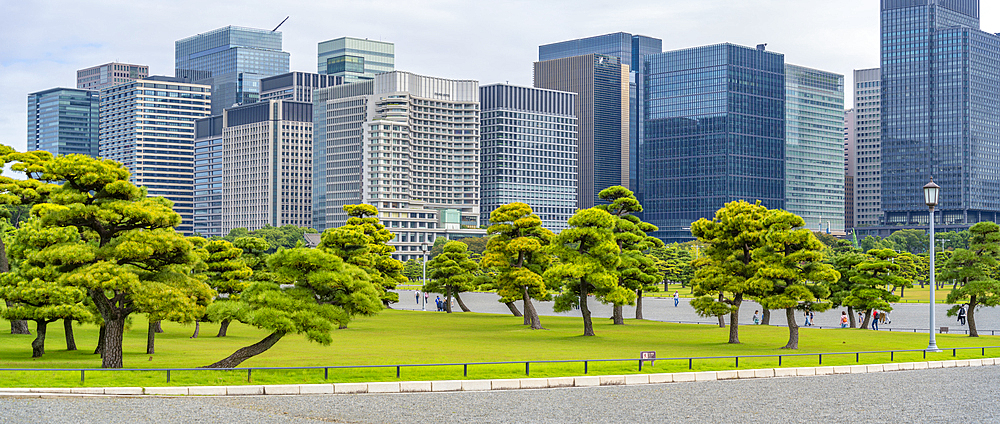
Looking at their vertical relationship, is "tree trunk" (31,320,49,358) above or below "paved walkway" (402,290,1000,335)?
above

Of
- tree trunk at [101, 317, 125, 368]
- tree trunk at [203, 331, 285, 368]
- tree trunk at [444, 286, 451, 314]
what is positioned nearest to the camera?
tree trunk at [203, 331, 285, 368]

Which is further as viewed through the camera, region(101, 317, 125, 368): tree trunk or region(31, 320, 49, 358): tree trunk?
region(31, 320, 49, 358): tree trunk

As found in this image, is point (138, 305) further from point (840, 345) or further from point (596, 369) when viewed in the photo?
point (840, 345)

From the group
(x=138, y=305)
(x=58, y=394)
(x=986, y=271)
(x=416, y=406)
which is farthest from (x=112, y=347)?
(x=986, y=271)

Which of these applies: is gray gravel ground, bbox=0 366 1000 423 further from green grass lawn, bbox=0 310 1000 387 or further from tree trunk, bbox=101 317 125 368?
tree trunk, bbox=101 317 125 368

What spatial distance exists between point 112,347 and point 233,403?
1105cm

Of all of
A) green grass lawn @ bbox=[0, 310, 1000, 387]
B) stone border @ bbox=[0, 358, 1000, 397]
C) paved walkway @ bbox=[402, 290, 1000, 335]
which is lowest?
paved walkway @ bbox=[402, 290, 1000, 335]

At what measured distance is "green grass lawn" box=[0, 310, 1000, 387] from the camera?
32188 millimetres

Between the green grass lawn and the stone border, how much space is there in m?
1.47

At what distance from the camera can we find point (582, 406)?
26.7 meters

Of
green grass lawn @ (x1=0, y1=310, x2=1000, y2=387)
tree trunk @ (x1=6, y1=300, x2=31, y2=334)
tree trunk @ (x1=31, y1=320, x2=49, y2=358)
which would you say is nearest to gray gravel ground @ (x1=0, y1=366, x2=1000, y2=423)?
green grass lawn @ (x1=0, y1=310, x2=1000, y2=387)

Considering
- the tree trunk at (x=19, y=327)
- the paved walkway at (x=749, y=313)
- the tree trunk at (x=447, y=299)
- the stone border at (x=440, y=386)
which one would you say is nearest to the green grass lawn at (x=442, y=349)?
the tree trunk at (x=19, y=327)

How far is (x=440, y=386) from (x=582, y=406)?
5301 millimetres

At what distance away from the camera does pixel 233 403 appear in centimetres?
2672
